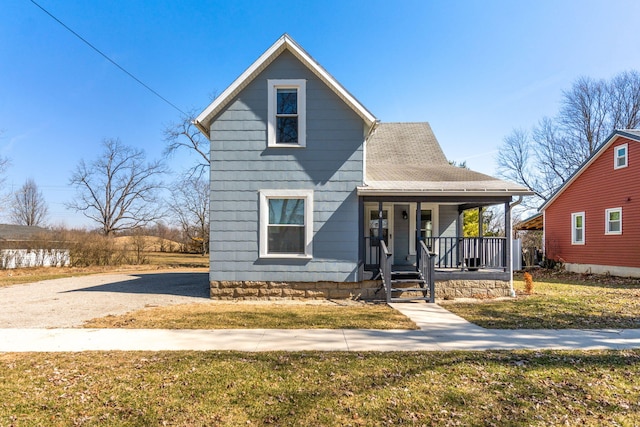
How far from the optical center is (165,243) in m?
38.9

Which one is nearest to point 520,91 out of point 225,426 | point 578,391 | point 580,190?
point 580,190

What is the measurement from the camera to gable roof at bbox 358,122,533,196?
31.6 ft

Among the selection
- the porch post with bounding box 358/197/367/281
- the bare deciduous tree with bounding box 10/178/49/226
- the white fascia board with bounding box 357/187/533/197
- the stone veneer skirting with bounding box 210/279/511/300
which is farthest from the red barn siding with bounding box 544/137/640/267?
the bare deciduous tree with bounding box 10/178/49/226

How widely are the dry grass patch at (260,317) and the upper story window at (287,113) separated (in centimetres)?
447

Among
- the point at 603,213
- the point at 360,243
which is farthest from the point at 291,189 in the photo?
the point at 603,213

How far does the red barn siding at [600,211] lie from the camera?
15.0 m

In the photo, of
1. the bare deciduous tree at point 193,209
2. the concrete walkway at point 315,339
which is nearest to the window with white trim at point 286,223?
the concrete walkway at point 315,339

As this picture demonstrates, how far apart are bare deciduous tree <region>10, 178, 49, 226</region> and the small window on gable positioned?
60286mm

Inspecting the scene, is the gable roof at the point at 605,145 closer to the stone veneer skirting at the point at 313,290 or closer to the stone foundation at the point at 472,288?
the stone foundation at the point at 472,288

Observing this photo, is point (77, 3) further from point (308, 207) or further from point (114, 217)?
point (114, 217)

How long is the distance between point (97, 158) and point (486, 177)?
41781 mm

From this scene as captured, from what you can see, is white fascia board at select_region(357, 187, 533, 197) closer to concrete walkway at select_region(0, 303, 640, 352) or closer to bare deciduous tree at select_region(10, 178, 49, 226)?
concrete walkway at select_region(0, 303, 640, 352)

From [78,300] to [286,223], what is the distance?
5.94 metres

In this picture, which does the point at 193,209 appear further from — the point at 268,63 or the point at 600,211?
the point at 600,211
